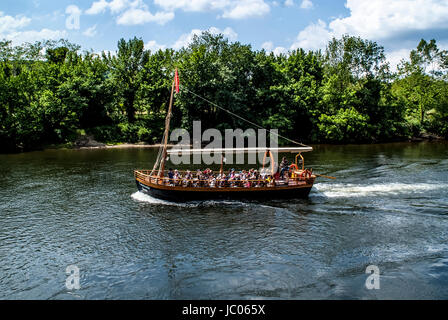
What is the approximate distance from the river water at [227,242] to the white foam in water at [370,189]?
97 mm

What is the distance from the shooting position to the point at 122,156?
58.2 m

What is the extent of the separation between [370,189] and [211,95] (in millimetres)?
44019

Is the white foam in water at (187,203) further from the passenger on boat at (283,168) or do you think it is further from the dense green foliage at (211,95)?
the dense green foliage at (211,95)

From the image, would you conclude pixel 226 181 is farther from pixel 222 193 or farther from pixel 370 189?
pixel 370 189

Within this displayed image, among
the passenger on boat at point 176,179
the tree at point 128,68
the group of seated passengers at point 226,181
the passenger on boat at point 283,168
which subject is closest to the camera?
the passenger on boat at point 176,179

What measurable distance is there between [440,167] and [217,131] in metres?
42.9

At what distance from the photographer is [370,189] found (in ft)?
110

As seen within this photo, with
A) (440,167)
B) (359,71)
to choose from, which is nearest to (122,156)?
(440,167)

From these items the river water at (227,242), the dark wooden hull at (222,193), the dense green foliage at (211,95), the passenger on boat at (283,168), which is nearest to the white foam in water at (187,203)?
the river water at (227,242)

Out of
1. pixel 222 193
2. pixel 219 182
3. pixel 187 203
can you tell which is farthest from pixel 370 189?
pixel 187 203

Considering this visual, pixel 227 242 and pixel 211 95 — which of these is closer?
pixel 227 242

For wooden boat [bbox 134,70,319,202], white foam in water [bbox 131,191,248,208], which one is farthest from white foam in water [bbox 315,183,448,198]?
white foam in water [bbox 131,191,248,208]

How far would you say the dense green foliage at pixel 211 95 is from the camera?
69.6 m
